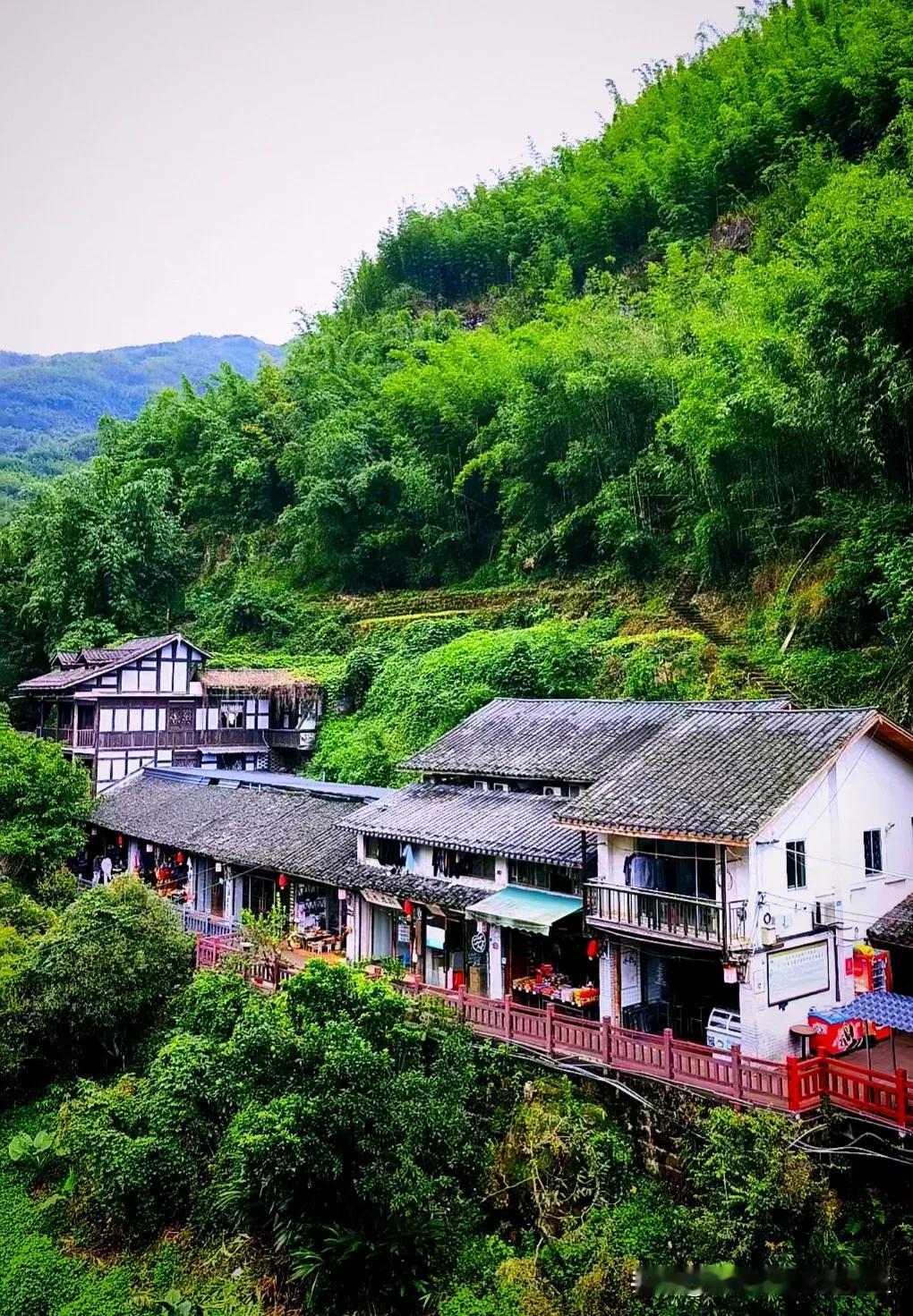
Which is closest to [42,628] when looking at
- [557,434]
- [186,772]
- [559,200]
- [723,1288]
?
[186,772]

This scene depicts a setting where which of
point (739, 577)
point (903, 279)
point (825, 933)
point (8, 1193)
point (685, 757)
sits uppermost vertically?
point (903, 279)

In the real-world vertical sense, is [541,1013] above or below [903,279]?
below

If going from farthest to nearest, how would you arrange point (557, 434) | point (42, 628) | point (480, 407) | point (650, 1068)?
point (42, 628)
point (480, 407)
point (557, 434)
point (650, 1068)

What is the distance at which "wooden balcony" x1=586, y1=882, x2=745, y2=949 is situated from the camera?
13594 millimetres

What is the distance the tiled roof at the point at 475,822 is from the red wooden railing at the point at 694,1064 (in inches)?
108

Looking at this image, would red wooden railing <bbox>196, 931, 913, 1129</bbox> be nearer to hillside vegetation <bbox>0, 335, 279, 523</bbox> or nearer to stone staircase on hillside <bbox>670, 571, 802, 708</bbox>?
stone staircase on hillside <bbox>670, 571, 802, 708</bbox>

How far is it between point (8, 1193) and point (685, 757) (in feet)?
47.5

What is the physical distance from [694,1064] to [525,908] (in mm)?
4400

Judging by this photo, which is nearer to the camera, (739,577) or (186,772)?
(739,577)

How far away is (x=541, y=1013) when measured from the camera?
14758mm

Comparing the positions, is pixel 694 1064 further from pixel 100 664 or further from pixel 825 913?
pixel 100 664

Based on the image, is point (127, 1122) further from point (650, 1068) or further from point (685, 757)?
point (685, 757)

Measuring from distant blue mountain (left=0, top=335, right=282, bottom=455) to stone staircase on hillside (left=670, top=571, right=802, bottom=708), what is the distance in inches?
4022

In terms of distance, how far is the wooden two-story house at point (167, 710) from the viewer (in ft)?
112
